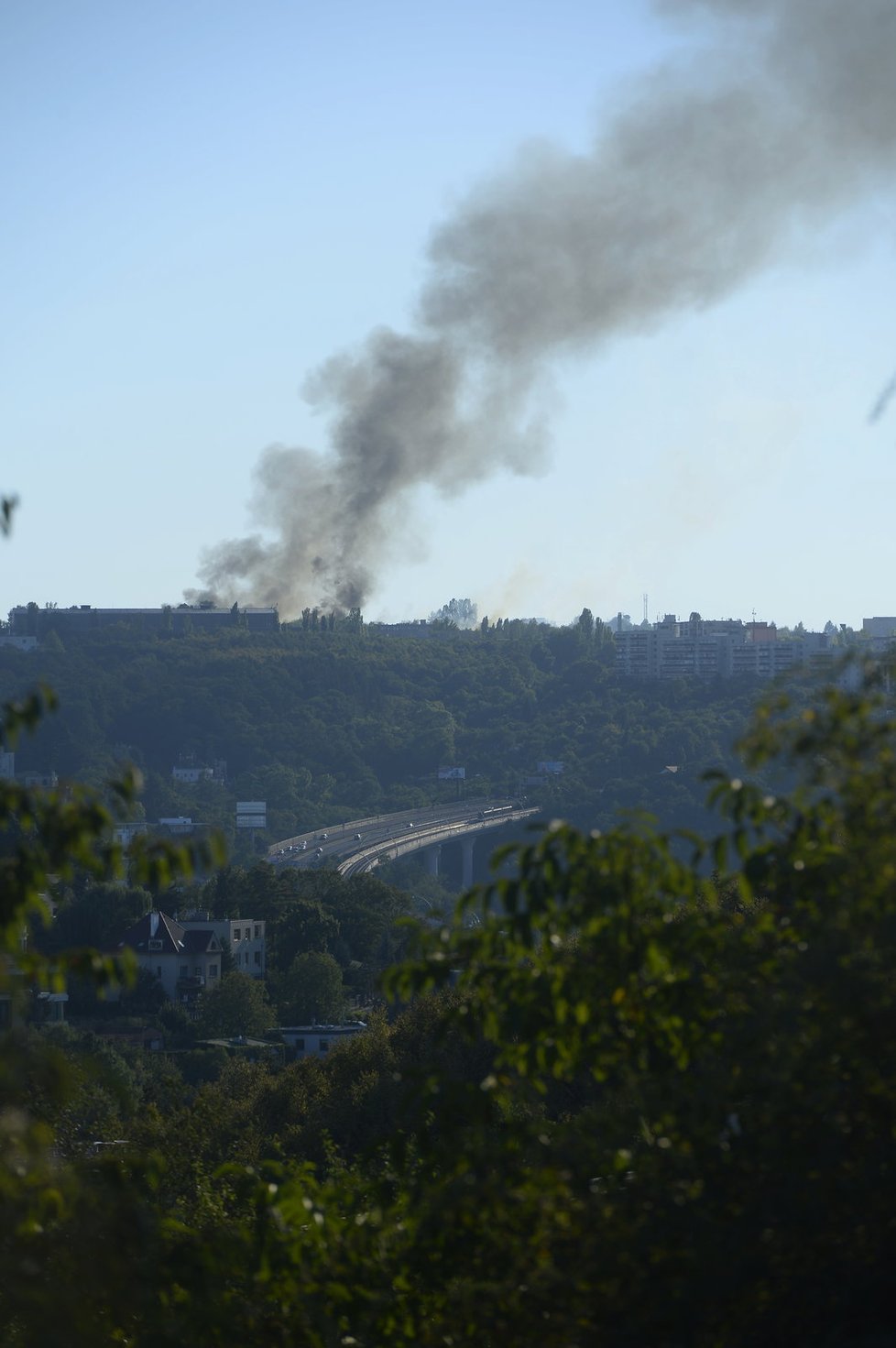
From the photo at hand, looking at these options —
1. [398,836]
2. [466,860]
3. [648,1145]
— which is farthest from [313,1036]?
[398,836]

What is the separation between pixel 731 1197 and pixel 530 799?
113047 mm

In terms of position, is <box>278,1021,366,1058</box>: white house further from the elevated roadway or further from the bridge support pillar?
the bridge support pillar

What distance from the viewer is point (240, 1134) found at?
24.3 m

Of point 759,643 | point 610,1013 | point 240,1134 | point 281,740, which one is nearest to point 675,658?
point 759,643

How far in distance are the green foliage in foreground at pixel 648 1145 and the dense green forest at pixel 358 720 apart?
4027 inches

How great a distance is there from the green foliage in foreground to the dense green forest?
336ft

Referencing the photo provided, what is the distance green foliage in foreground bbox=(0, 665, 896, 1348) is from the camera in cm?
554

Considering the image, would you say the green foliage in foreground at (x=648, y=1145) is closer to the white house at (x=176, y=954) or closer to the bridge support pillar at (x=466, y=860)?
the white house at (x=176, y=954)

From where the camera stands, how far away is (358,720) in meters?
140

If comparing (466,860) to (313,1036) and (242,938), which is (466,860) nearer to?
(242,938)

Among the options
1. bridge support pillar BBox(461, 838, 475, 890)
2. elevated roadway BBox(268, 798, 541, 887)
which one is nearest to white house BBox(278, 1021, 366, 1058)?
elevated roadway BBox(268, 798, 541, 887)

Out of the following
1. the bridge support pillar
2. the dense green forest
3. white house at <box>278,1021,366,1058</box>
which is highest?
the dense green forest

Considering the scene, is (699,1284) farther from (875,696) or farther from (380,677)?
(380,677)

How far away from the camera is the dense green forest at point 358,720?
123 metres
